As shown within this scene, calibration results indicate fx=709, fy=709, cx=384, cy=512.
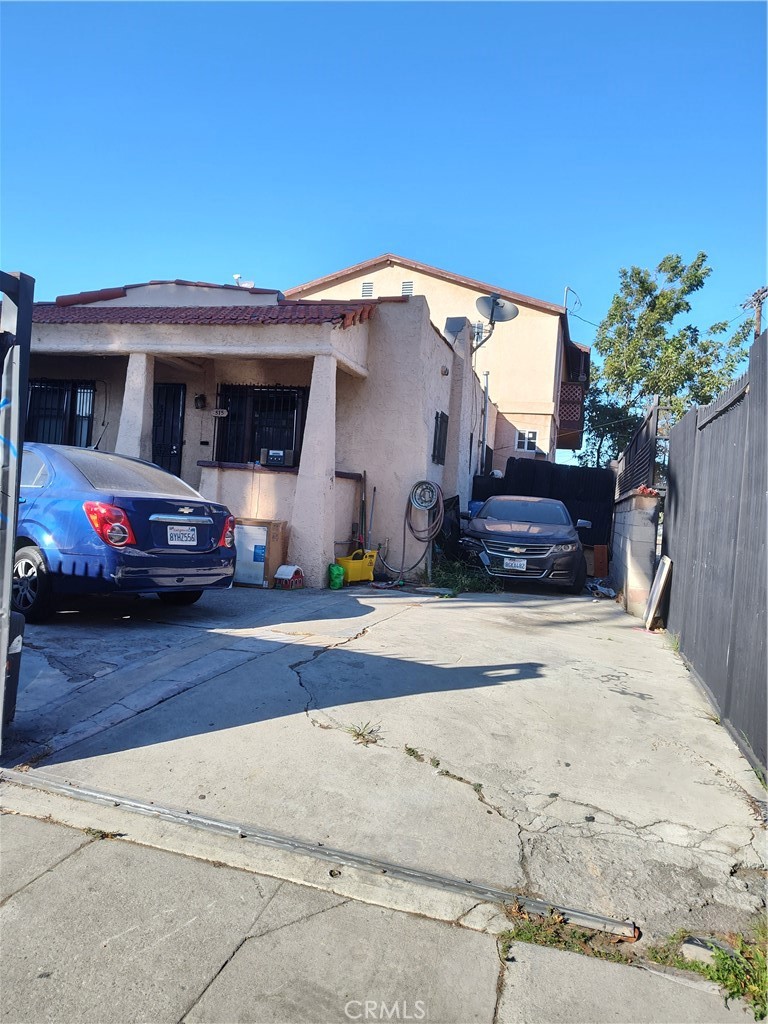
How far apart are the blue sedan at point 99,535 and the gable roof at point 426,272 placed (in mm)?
18214

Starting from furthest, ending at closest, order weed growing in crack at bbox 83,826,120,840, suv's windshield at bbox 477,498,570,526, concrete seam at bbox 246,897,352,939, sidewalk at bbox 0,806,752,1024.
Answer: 1. suv's windshield at bbox 477,498,570,526
2. weed growing in crack at bbox 83,826,120,840
3. concrete seam at bbox 246,897,352,939
4. sidewalk at bbox 0,806,752,1024

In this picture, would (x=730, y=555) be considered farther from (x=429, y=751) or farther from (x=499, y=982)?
(x=499, y=982)

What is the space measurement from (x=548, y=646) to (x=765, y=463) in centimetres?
318

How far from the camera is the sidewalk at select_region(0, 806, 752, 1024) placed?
2.04m

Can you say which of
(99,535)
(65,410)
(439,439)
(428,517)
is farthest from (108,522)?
(439,439)

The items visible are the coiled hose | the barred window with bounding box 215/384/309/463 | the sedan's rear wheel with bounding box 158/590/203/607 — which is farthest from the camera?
the barred window with bounding box 215/384/309/463

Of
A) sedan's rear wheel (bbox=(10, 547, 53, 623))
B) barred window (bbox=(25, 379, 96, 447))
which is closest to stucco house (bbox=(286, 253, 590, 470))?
barred window (bbox=(25, 379, 96, 447))

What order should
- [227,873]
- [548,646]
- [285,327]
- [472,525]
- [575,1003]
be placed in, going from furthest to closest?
[472,525] < [285,327] < [548,646] < [227,873] < [575,1003]

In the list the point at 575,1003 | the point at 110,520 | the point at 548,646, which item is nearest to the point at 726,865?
the point at 575,1003

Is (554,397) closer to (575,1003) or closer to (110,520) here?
(110,520)

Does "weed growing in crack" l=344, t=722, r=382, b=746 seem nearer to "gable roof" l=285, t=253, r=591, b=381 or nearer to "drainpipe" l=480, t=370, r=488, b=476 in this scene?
"drainpipe" l=480, t=370, r=488, b=476

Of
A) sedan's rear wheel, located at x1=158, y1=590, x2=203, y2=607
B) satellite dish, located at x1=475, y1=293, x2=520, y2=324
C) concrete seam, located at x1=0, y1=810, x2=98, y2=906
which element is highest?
satellite dish, located at x1=475, y1=293, x2=520, y2=324

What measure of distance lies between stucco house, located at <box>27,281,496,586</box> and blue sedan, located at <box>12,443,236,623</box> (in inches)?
133

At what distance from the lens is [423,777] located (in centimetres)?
357
